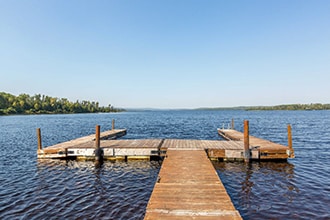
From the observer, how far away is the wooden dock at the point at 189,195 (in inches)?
225

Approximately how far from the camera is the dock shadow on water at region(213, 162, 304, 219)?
8.13 meters

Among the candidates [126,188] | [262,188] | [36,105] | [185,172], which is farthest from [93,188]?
[36,105]

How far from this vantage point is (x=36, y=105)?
411 feet

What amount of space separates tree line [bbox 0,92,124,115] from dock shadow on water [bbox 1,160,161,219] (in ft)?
398

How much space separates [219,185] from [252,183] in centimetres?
432

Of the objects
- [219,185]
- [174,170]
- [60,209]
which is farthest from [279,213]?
[60,209]

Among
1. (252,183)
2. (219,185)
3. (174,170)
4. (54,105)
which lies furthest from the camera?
(54,105)

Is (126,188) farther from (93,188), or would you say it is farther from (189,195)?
(189,195)

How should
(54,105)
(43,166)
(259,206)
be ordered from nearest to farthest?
1. (259,206)
2. (43,166)
3. (54,105)

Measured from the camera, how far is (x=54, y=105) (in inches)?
5551

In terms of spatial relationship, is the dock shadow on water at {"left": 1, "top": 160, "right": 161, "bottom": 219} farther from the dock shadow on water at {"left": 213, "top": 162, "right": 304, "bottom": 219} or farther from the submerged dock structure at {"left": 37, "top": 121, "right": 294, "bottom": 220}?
the dock shadow on water at {"left": 213, "top": 162, "right": 304, "bottom": 219}

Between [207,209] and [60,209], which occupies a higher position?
[207,209]

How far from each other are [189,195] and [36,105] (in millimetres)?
141240

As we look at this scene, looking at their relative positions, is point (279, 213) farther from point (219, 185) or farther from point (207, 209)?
point (207, 209)
